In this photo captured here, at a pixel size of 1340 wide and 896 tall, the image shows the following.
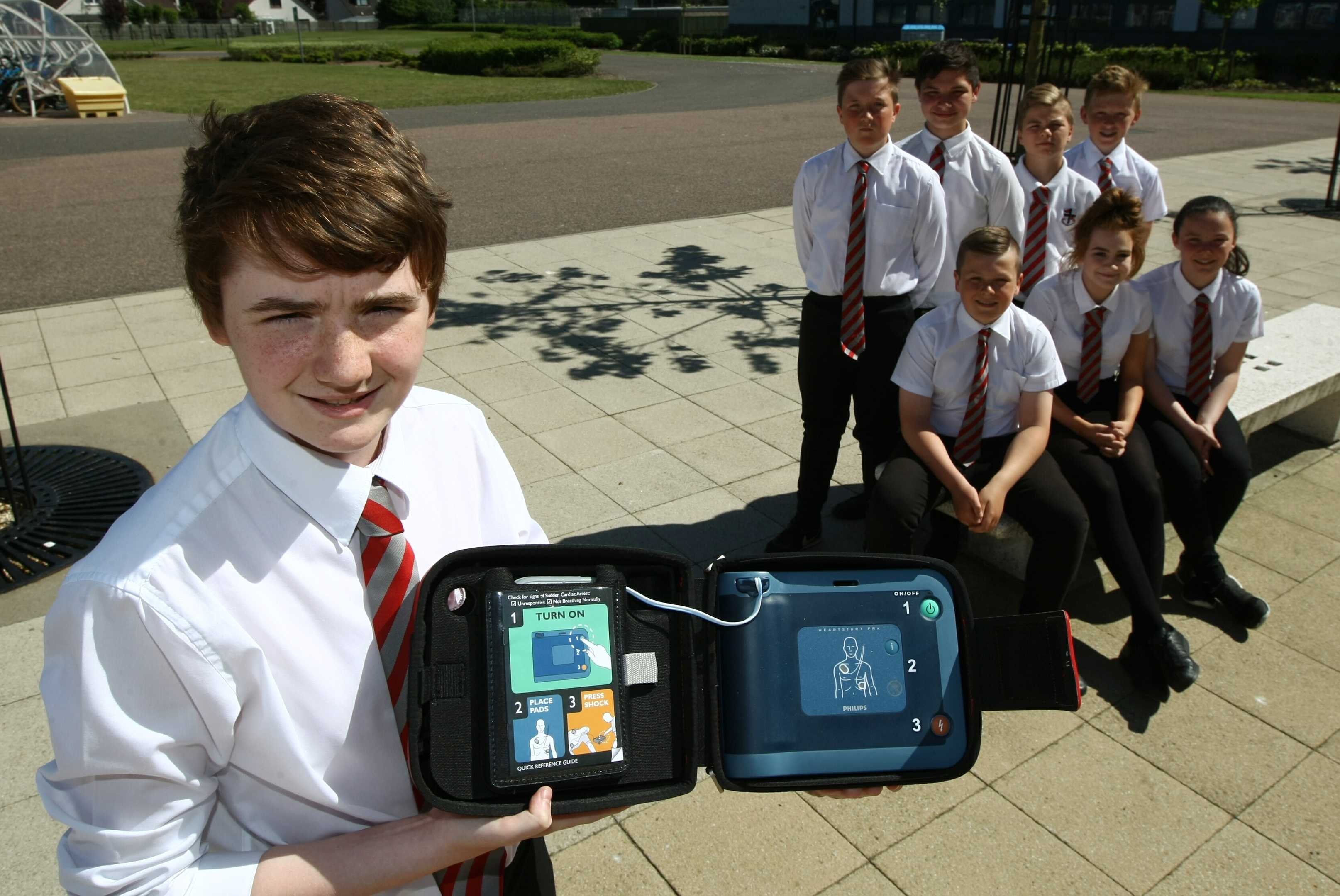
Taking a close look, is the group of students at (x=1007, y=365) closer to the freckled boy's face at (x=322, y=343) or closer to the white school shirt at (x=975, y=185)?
the white school shirt at (x=975, y=185)

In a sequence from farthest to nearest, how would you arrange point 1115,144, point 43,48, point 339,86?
point 339,86
point 43,48
point 1115,144

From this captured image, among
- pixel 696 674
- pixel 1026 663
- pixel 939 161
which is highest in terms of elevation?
pixel 939 161

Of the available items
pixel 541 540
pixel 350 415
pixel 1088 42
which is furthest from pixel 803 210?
pixel 1088 42

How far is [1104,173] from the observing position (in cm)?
568

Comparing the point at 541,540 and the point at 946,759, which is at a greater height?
the point at 541,540

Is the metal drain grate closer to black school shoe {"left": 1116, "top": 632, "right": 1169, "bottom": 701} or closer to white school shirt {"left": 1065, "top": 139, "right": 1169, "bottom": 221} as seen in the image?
black school shoe {"left": 1116, "top": 632, "right": 1169, "bottom": 701}

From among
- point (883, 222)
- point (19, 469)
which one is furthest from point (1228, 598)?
point (19, 469)

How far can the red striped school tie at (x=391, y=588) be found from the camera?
1.38 m

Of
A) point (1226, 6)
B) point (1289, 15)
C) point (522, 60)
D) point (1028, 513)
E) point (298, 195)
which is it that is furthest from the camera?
point (1289, 15)

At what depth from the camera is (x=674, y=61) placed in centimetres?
4072

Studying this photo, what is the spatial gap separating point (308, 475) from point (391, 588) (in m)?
0.21

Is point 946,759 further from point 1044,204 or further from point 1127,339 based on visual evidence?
point 1044,204

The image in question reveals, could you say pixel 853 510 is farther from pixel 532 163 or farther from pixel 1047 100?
pixel 532 163

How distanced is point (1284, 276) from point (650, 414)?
7.63 m
